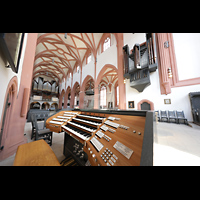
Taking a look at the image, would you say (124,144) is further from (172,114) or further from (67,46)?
(67,46)

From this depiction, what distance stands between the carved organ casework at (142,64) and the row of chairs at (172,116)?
1.86m

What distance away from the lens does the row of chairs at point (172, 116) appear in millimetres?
4096

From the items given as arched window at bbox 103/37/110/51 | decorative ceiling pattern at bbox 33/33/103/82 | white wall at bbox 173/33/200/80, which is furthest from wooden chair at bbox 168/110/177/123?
decorative ceiling pattern at bbox 33/33/103/82

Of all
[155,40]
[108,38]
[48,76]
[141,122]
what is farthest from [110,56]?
[48,76]

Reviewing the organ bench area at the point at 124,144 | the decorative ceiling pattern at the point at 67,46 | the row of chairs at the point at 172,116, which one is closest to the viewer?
the organ bench area at the point at 124,144

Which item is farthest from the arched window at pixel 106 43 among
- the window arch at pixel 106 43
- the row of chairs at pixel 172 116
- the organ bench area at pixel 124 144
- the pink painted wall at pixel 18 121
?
the organ bench area at pixel 124 144

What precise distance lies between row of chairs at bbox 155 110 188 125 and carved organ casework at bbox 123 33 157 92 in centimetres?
186

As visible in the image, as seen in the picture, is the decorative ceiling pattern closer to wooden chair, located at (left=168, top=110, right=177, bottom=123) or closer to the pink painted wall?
the pink painted wall

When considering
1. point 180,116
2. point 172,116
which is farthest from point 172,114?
point 180,116

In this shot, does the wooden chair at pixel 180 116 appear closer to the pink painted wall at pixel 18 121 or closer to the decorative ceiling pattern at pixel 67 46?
the pink painted wall at pixel 18 121
